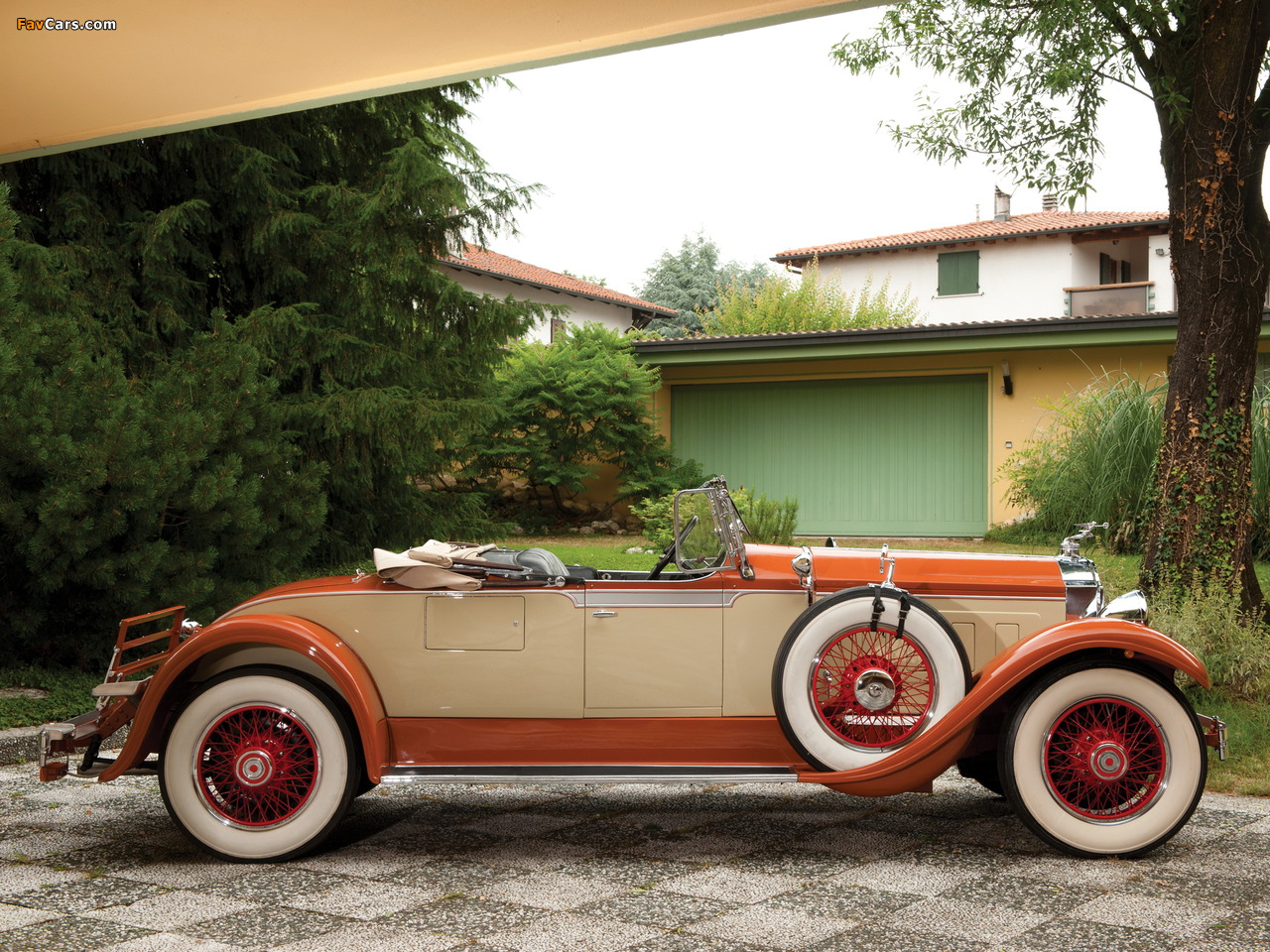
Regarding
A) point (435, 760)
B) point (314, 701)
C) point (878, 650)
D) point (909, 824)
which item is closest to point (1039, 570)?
point (878, 650)

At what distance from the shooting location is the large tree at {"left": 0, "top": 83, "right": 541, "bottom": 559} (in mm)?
9297

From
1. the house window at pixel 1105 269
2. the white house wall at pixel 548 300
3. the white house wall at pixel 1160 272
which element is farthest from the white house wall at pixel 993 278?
the white house wall at pixel 548 300

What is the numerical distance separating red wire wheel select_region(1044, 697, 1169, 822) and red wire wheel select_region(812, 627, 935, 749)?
50 centimetres

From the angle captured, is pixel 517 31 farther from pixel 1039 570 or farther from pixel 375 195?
pixel 375 195

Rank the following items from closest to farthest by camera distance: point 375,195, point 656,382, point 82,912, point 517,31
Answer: point 82,912, point 517,31, point 375,195, point 656,382

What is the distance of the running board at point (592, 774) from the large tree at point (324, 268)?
519 cm

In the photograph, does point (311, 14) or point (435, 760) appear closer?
point (435, 760)

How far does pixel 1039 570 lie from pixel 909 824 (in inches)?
45.4

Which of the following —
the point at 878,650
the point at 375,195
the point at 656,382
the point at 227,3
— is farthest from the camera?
the point at 656,382

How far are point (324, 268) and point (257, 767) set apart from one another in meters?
7.18

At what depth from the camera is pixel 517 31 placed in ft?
16.8

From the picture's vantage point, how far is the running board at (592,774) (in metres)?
4.02

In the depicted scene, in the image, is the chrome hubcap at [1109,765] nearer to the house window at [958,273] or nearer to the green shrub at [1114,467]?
the green shrub at [1114,467]

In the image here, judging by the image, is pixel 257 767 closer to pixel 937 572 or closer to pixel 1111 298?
pixel 937 572
